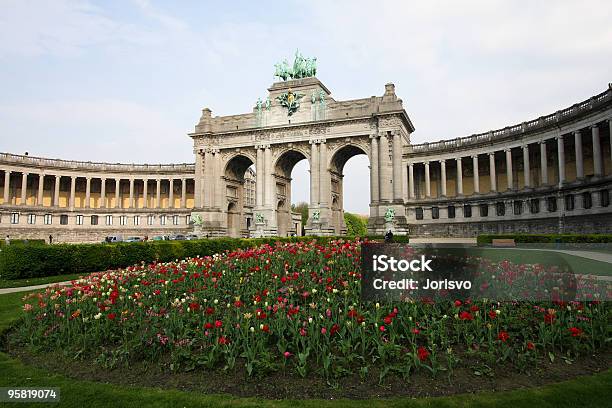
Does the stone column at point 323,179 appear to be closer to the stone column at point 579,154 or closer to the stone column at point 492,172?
the stone column at point 492,172

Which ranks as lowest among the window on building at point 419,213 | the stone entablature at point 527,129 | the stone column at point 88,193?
the window on building at point 419,213

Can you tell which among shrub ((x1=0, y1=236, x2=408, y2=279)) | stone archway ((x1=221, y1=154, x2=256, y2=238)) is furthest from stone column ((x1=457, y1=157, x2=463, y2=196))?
shrub ((x1=0, y1=236, x2=408, y2=279))

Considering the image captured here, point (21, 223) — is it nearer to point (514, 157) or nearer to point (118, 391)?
point (118, 391)

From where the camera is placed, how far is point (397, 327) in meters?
8.78

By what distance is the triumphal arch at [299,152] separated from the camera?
56531mm

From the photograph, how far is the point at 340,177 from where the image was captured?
65562 mm

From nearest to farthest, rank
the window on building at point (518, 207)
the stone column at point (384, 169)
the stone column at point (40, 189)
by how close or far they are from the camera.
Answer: the stone column at point (384, 169)
the window on building at point (518, 207)
the stone column at point (40, 189)

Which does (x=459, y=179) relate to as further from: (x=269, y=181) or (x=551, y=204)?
(x=269, y=181)

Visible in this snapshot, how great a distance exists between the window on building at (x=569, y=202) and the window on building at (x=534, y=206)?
420cm

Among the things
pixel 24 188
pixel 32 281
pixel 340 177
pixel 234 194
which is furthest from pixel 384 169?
pixel 24 188

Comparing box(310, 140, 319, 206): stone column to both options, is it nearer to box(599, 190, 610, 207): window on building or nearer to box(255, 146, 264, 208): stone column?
box(255, 146, 264, 208): stone column

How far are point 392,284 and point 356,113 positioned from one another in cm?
5428

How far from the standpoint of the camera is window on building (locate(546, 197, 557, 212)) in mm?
52472

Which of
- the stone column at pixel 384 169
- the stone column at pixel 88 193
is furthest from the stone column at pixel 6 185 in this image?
the stone column at pixel 384 169
